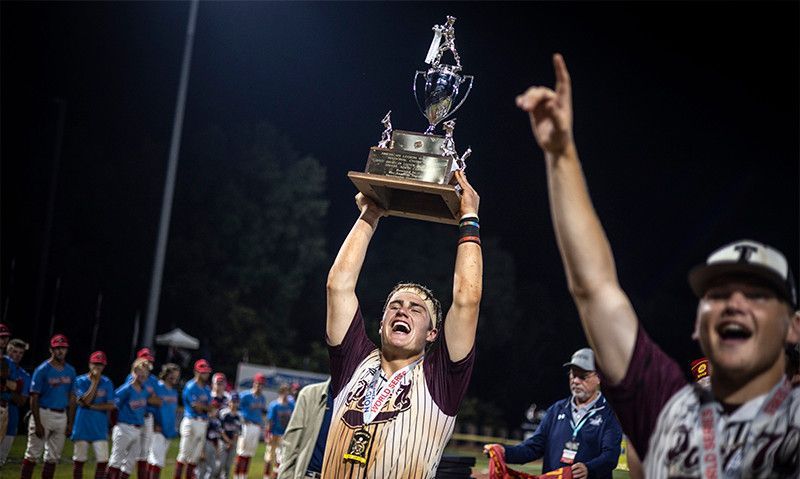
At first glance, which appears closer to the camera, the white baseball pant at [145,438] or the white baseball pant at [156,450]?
the white baseball pant at [145,438]

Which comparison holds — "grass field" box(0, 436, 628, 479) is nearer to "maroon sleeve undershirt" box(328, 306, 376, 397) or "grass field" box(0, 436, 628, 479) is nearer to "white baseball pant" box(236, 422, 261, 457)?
"white baseball pant" box(236, 422, 261, 457)

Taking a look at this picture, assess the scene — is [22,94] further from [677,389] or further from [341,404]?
[677,389]

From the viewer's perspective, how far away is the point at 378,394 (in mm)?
4410

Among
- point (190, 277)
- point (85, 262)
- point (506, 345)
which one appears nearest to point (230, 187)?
point (190, 277)

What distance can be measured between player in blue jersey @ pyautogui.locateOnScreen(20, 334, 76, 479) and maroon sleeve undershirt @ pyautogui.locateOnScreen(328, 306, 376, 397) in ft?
33.8

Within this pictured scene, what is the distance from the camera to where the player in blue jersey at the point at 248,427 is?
18.6 meters

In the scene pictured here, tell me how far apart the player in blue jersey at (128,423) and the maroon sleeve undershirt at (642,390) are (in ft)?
44.2

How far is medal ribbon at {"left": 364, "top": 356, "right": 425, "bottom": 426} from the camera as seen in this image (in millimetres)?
4336

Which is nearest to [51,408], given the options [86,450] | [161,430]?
[86,450]

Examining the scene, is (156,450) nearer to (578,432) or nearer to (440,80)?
(578,432)

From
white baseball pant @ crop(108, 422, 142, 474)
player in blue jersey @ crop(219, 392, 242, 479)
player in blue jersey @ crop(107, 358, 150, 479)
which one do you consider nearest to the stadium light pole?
player in blue jersey @ crop(219, 392, 242, 479)

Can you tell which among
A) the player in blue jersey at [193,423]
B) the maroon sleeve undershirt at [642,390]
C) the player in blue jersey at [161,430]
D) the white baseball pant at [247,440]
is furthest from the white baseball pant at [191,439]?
the maroon sleeve undershirt at [642,390]

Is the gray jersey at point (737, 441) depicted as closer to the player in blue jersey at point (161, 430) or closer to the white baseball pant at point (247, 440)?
the player in blue jersey at point (161, 430)

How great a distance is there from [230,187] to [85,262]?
886 centimetres
